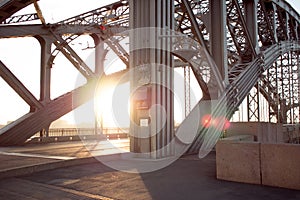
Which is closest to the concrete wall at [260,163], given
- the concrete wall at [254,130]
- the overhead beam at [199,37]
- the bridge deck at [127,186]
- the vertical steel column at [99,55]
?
the bridge deck at [127,186]

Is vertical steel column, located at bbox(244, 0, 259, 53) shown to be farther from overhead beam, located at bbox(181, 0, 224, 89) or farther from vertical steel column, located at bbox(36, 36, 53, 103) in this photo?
vertical steel column, located at bbox(36, 36, 53, 103)

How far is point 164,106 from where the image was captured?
12422 millimetres

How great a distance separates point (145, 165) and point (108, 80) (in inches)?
787

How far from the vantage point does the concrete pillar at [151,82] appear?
39.8 ft

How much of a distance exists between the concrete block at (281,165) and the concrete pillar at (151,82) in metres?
5.08

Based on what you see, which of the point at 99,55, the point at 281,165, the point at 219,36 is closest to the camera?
the point at 281,165

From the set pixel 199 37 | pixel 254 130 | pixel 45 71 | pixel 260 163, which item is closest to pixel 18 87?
pixel 45 71

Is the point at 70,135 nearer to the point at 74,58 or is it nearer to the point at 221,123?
the point at 74,58

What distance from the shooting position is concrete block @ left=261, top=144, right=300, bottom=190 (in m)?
7.16

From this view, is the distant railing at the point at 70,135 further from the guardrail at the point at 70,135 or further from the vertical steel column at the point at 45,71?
the vertical steel column at the point at 45,71

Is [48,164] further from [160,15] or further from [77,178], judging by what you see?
[160,15]

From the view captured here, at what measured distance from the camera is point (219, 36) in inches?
690

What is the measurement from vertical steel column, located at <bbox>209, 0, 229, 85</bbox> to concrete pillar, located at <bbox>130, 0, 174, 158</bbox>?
5381 mm

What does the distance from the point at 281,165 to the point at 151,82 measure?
20.3ft
